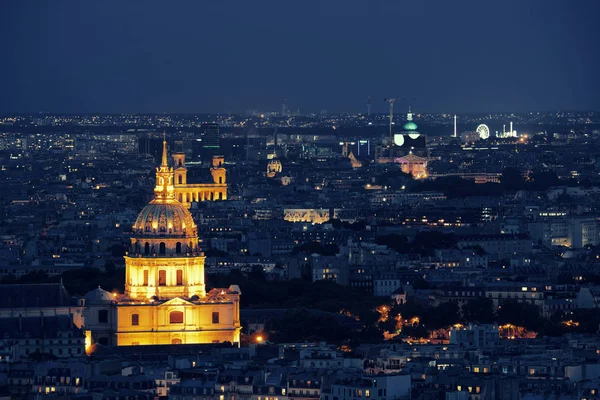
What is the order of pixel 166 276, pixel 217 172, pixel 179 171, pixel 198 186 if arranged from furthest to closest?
pixel 217 172
pixel 198 186
pixel 179 171
pixel 166 276

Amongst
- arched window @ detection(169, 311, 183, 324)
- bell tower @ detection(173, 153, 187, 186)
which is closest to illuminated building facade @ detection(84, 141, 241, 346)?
arched window @ detection(169, 311, 183, 324)

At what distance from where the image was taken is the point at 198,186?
160 metres

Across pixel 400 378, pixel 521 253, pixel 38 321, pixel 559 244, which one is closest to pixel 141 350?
pixel 38 321

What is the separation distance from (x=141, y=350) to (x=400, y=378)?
50.3ft

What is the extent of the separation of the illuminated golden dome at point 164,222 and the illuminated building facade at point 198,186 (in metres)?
68.3

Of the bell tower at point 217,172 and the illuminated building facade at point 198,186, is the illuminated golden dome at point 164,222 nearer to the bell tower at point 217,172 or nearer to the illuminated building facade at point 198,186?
the illuminated building facade at point 198,186

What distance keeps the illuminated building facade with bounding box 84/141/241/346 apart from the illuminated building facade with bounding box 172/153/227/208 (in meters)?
68.7

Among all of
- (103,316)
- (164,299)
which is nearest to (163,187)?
(164,299)

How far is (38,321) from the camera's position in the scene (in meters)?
79.1

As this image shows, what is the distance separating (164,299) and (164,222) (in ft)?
6.83

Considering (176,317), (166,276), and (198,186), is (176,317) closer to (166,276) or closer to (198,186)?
(166,276)

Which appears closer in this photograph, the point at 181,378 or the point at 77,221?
the point at 181,378

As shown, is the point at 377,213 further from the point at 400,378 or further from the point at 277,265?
the point at 400,378

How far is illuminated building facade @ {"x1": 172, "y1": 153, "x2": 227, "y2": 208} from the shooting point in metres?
156
